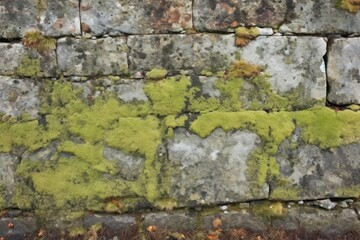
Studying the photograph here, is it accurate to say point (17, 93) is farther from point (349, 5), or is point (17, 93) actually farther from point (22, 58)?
point (349, 5)

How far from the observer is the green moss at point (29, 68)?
3436 millimetres

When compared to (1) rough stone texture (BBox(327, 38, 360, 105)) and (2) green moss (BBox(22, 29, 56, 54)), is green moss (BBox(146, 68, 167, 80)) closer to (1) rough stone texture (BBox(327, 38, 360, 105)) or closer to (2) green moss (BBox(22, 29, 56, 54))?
(2) green moss (BBox(22, 29, 56, 54))

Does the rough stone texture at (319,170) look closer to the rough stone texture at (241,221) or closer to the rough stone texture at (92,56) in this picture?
the rough stone texture at (241,221)

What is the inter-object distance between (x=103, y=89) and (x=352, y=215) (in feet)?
8.05

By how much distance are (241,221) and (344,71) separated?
63.0 inches

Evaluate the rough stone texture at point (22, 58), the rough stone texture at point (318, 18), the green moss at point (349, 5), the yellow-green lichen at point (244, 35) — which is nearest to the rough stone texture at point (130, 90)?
the rough stone texture at point (22, 58)

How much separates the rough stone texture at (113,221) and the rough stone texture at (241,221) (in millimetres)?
671

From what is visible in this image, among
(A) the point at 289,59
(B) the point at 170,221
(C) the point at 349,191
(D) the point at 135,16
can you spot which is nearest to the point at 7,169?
(B) the point at 170,221

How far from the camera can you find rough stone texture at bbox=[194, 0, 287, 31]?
3404 millimetres

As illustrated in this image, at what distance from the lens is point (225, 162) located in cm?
348

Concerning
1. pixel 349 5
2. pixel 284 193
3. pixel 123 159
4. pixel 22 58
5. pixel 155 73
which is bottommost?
pixel 284 193

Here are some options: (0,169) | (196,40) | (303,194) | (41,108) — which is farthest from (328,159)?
(0,169)

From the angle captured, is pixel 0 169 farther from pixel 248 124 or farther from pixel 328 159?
pixel 328 159

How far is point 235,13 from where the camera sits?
11.2ft
